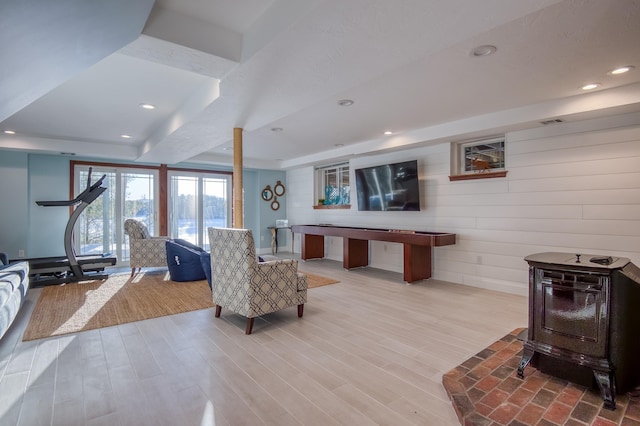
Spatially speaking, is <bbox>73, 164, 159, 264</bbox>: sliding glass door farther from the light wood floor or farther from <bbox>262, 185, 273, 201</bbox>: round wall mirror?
the light wood floor

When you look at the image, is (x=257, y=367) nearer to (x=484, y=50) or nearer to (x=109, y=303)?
(x=109, y=303)

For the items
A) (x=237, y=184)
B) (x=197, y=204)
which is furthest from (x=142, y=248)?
(x=237, y=184)

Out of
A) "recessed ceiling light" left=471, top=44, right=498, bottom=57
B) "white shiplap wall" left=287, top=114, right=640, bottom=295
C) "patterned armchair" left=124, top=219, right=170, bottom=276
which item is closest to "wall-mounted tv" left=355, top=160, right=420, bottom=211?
"white shiplap wall" left=287, top=114, right=640, bottom=295

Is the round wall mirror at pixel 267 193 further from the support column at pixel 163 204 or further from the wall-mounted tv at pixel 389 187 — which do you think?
the wall-mounted tv at pixel 389 187

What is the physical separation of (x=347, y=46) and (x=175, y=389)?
8.56ft

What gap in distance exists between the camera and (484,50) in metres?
2.55

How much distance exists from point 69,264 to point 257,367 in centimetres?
468

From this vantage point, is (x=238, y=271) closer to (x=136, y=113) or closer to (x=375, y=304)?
(x=375, y=304)

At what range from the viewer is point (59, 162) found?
6.40m

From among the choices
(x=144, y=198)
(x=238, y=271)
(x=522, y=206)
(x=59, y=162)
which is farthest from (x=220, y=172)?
(x=522, y=206)

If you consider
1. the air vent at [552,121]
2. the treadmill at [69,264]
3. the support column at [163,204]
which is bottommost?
the treadmill at [69,264]

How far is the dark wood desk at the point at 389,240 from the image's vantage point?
493 centimetres

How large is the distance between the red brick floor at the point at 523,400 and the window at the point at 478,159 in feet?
10.4

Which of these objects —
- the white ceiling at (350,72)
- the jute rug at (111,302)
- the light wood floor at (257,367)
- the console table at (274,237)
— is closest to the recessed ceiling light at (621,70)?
the white ceiling at (350,72)
